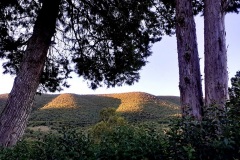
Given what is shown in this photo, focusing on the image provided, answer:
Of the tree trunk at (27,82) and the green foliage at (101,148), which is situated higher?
the tree trunk at (27,82)

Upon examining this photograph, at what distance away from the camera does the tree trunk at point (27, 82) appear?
9.13m

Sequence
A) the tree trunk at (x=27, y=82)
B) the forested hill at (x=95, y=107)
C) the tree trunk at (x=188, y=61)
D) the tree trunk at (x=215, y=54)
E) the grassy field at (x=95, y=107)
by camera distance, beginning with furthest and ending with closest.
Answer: the forested hill at (x=95, y=107)
the grassy field at (x=95, y=107)
the tree trunk at (x=27, y=82)
the tree trunk at (x=188, y=61)
the tree trunk at (x=215, y=54)

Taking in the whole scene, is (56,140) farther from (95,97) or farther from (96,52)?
(95,97)

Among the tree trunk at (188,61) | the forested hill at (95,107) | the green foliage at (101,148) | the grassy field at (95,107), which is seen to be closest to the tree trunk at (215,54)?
the tree trunk at (188,61)

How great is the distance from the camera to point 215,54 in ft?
22.3

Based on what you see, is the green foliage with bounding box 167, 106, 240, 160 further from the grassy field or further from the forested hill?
the forested hill

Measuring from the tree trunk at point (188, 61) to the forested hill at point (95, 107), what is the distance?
159 feet

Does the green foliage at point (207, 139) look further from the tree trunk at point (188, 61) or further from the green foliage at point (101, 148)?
the tree trunk at point (188, 61)

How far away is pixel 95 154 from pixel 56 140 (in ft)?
4.16

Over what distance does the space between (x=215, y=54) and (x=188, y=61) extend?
0.53 metres

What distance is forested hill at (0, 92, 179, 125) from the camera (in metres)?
→ 59.4

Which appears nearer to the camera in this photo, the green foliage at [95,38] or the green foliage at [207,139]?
the green foliage at [207,139]

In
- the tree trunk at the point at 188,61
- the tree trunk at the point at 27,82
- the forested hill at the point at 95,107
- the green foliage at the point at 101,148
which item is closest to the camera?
the green foliage at the point at 101,148

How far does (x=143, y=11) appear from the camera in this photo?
1020cm
